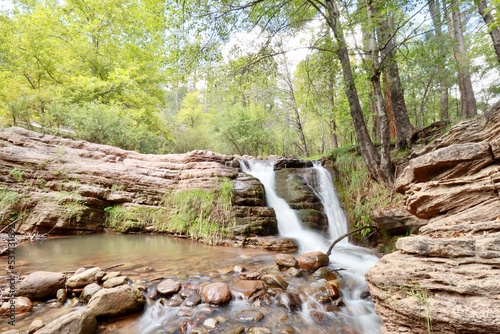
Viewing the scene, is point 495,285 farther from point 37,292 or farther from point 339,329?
point 37,292

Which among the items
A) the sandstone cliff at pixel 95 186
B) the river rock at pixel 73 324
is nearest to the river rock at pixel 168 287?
the river rock at pixel 73 324

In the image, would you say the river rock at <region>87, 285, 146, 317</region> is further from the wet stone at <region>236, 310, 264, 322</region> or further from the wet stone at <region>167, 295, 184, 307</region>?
the wet stone at <region>236, 310, 264, 322</region>

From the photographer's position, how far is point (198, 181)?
791 cm

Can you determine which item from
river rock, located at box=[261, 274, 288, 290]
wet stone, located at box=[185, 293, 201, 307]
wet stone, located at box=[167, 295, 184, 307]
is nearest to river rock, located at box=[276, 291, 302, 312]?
river rock, located at box=[261, 274, 288, 290]

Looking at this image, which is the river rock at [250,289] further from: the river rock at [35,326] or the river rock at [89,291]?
the river rock at [35,326]

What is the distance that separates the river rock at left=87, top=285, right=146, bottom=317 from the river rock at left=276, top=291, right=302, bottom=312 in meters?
1.79

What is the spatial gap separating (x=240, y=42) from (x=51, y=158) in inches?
287

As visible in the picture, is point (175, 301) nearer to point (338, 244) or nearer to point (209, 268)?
point (209, 268)

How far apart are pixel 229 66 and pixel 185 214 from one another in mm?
4577

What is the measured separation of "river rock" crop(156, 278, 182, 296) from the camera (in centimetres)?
317

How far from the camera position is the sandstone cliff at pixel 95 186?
6.55 meters

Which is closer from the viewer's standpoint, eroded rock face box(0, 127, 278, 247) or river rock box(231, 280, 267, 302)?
river rock box(231, 280, 267, 302)

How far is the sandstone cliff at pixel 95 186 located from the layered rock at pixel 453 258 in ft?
11.9

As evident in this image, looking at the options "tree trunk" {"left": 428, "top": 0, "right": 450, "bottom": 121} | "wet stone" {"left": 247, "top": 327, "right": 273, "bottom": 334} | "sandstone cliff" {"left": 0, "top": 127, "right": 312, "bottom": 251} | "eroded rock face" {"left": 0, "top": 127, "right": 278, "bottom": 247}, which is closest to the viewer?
"wet stone" {"left": 247, "top": 327, "right": 273, "bottom": 334}
